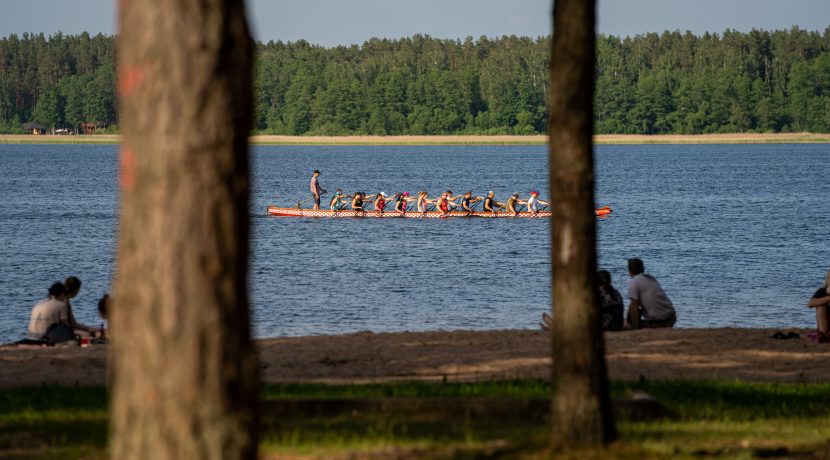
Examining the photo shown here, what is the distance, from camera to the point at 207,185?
Answer: 4902mm

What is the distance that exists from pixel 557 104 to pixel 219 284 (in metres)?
3.51

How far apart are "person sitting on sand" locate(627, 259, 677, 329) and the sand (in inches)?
16.6

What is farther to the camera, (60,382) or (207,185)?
(60,382)

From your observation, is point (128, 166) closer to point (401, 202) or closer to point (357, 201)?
point (357, 201)

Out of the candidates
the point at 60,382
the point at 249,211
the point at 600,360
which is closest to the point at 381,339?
the point at 60,382

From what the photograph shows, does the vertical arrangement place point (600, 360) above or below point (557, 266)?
below

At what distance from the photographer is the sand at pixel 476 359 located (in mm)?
13516

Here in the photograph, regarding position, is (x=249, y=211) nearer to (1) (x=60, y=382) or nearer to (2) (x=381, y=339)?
(1) (x=60, y=382)

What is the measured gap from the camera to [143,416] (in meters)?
4.93

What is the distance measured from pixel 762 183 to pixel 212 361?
9676 centimetres

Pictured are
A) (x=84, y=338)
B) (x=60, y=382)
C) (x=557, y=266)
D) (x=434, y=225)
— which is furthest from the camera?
(x=434, y=225)

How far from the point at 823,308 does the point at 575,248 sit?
8.77m

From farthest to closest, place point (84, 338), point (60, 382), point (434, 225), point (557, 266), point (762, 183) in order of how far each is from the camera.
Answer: point (762, 183), point (434, 225), point (84, 338), point (60, 382), point (557, 266)

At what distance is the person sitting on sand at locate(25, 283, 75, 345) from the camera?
16.9 meters
